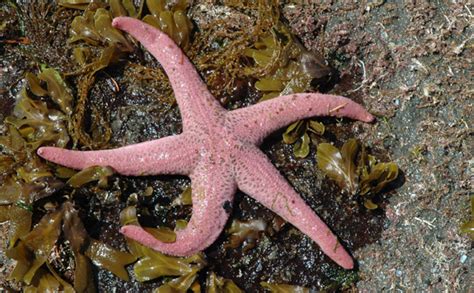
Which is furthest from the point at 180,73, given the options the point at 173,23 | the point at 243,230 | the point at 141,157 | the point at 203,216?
the point at 243,230

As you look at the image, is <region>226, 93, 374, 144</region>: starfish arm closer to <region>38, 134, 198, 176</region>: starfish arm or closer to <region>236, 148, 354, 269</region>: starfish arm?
<region>236, 148, 354, 269</region>: starfish arm

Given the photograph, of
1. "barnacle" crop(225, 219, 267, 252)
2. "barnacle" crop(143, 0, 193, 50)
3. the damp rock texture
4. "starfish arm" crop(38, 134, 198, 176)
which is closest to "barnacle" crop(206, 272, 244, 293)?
"barnacle" crop(225, 219, 267, 252)

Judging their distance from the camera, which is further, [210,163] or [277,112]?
[277,112]

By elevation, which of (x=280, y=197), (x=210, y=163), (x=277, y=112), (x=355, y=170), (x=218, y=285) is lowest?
(x=218, y=285)

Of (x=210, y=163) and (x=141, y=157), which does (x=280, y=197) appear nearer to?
(x=210, y=163)

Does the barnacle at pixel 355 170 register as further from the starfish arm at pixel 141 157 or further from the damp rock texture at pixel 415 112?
the starfish arm at pixel 141 157

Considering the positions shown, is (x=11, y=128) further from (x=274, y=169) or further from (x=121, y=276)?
(x=274, y=169)

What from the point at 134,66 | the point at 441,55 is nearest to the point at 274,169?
the point at 134,66
